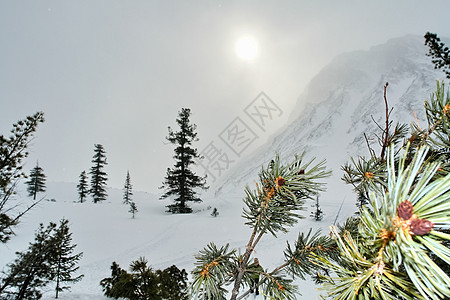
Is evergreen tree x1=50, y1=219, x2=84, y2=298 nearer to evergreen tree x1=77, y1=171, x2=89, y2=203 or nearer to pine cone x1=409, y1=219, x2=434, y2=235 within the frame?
pine cone x1=409, y1=219, x2=434, y2=235

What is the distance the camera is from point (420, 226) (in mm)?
519

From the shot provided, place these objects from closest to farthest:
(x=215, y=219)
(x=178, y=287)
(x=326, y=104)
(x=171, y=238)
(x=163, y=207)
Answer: (x=178, y=287), (x=171, y=238), (x=215, y=219), (x=163, y=207), (x=326, y=104)

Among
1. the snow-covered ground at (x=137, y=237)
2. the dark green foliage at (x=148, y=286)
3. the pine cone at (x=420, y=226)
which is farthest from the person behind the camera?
the snow-covered ground at (x=137, y=237)

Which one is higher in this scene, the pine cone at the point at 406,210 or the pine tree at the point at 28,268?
the pine tree at the point at 28,268

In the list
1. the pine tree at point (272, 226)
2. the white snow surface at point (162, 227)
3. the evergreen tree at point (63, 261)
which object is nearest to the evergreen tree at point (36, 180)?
the white snow surface at point (162, 227)

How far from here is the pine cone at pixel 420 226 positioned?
0.50 meters

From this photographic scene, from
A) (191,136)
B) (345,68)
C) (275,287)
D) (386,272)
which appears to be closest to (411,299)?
(386,272)

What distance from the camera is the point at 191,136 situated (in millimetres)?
22938

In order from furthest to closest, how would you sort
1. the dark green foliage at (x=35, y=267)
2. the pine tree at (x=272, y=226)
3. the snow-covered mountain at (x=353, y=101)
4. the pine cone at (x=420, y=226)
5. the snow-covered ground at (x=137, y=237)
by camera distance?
the snow-covered mountain at (x=353, y=101) → the snow-covered ground at (x=137, y=237) → the dark green foliage at (x=35, y=267) → the pine tree at (x=272, y=226) → the pine cone at (x=420, y=226)

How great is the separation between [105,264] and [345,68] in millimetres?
93082

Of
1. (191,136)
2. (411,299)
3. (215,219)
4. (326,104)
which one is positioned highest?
(326,104)

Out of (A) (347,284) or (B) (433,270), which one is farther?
(A) (347,284)

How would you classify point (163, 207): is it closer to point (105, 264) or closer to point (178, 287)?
point (105, 264)

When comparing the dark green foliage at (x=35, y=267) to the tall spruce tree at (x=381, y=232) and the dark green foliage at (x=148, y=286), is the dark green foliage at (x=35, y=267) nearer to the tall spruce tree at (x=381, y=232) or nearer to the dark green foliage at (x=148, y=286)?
the dark green foliage at (x=148, y=286)
